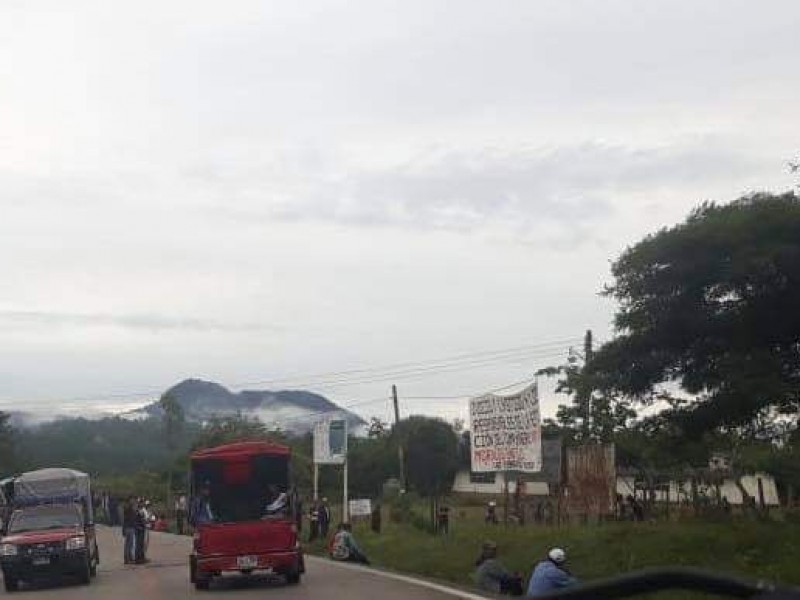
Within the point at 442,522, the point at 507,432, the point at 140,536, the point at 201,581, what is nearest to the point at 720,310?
the point at 507,432

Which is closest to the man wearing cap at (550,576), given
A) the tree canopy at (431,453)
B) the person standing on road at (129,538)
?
the person standing on road at (129,538)

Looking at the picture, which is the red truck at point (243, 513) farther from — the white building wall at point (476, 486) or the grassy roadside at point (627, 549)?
the white building wall at point (476, 486)

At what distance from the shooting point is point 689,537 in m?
20.1

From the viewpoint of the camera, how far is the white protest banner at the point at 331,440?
39.2 m

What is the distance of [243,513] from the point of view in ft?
81.5

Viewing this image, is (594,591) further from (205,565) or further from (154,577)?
(154,577)

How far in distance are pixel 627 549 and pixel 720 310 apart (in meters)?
4.92

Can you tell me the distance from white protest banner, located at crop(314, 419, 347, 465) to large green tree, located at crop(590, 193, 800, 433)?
56.0ft

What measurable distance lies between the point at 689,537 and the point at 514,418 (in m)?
9.32

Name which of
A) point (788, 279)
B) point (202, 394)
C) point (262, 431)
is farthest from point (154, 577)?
point (202, 394)

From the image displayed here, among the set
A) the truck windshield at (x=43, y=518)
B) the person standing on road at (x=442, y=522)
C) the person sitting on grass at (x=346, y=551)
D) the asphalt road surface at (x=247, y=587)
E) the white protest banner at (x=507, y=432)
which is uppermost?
the white protest banner at (x=507, y=432)

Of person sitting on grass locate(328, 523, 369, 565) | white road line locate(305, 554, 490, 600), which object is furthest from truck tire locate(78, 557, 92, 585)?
person sitting on grass locate(328, 523, 369, 565)

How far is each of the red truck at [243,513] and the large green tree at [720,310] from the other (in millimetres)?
7343

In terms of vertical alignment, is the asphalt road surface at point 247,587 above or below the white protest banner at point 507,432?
below
